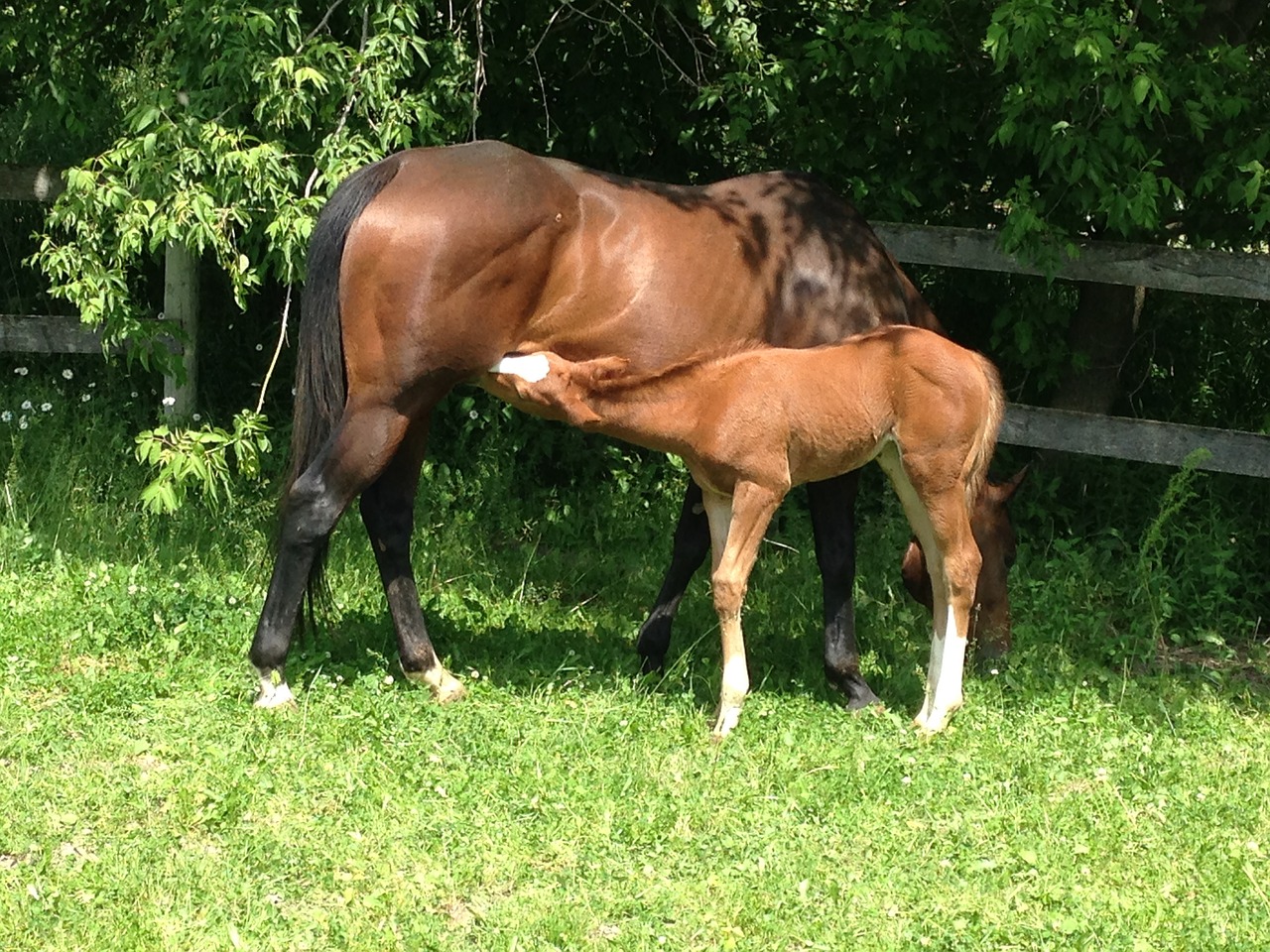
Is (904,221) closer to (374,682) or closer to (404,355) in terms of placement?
(404,355)

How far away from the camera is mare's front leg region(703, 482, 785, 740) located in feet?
15.8

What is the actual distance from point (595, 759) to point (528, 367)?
4.46 ft

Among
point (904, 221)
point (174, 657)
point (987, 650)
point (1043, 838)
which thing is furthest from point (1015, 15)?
point (174, 657)

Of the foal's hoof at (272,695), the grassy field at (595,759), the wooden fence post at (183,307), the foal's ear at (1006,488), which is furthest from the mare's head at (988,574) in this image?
the wooden fence post at (183,307)

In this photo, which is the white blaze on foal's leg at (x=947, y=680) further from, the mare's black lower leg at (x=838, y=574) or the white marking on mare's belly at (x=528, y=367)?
the white marking on mare's belly at (x=528, y=367)

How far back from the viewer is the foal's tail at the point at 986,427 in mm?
4996

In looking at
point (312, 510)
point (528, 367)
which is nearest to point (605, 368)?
point (528, 367)

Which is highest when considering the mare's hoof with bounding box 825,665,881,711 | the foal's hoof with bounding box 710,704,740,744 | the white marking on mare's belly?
the white marking on mare's belly

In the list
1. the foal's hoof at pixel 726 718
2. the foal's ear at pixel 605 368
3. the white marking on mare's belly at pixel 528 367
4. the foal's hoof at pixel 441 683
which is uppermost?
the white marking on mare's belly at pixel 528 367

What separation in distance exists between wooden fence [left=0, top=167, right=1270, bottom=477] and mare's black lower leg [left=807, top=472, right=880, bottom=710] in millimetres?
1422

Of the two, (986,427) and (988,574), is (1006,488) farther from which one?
(986,427)

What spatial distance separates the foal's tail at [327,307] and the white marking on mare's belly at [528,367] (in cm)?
76

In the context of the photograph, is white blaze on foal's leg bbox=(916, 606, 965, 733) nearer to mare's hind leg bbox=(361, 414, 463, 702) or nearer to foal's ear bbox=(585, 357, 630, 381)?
foal's ear bbox=(585, 357, 630, 381)

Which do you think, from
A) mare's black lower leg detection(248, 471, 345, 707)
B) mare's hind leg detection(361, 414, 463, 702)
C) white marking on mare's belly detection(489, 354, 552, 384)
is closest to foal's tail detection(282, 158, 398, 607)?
mare's black lower leg detection(248, 471, 345, 707)
